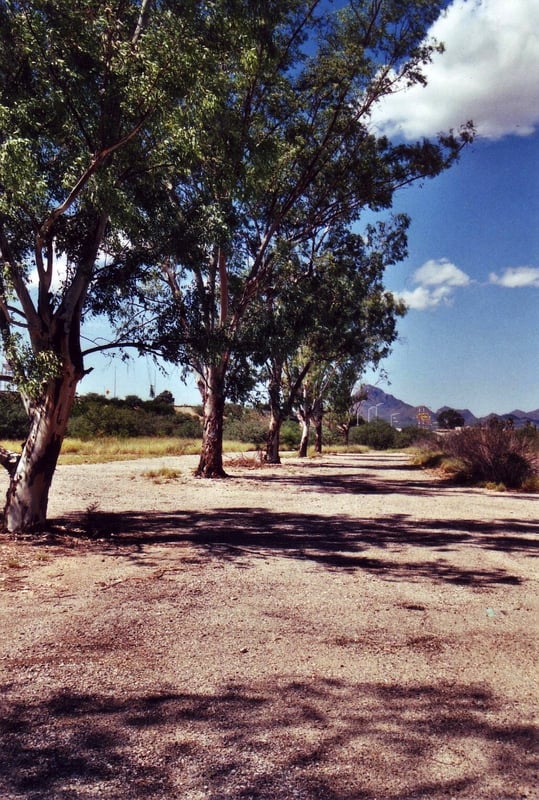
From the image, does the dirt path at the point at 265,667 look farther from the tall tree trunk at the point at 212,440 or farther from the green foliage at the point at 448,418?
the green foliage at the point at 448,418

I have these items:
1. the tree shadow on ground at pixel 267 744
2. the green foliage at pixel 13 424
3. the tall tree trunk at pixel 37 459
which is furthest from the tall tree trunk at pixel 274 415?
the tree shadow on ground at pixel 267 744

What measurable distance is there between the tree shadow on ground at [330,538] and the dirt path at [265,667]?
0.22 feet

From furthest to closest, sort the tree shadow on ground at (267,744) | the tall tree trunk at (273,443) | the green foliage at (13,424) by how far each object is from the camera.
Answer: the green foliage at (13,424) < the tall tree trunk at (273,443) < the tree shadow on ground at (267,744)

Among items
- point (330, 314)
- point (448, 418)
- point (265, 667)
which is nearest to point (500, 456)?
point (330, 314)

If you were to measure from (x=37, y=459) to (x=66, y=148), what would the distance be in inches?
153

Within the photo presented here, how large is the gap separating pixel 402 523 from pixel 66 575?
5.99 m

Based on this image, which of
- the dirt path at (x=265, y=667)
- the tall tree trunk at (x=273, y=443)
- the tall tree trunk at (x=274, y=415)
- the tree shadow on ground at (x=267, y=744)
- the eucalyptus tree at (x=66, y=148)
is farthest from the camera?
the tall tree trunk at (x=273, y=443)

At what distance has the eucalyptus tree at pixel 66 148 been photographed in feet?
22.9

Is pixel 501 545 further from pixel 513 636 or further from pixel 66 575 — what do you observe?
pixel 66 575

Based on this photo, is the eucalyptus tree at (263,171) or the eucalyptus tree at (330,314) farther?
the eucalyptus tree at (330,314)

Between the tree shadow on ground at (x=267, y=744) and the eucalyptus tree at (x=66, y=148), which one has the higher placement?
the eucalyptus tree at (x=66, y=148)

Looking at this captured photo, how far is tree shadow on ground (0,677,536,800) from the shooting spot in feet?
8.50

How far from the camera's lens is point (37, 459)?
8086mm

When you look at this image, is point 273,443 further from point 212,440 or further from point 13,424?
point 13,424
